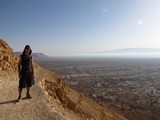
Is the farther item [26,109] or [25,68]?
[25,68]

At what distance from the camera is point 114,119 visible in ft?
78.3

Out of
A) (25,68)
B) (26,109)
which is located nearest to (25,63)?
(25,68)

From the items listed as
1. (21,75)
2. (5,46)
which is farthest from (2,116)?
(5,46)

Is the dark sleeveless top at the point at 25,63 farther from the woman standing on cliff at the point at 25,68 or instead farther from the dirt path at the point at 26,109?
the dirt path at the point at 26,109

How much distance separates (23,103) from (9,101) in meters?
0.79

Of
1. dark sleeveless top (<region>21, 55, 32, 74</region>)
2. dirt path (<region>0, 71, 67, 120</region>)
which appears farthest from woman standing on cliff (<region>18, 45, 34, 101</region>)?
dirt path (<region>0, 71, 67, 120</region>)

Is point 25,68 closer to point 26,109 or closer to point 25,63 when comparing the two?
Answer: point 25,63

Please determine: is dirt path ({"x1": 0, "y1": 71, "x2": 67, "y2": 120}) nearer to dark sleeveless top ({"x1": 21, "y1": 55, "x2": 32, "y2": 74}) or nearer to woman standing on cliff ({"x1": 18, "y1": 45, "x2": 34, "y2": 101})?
woman standing on cliff ({"x1": 18, "y1": 45, "x2": 34, "y2": 101})

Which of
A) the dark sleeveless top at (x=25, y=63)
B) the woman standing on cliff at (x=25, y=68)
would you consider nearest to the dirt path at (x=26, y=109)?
the woman standing on cliff at (x=25, y=68)

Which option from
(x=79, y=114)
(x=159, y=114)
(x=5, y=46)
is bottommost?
(x=159, y=114)

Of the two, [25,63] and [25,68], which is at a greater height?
[25,63]

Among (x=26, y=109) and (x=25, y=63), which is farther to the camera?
(x=25, y=63)

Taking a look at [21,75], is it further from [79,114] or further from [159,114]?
[159,114]

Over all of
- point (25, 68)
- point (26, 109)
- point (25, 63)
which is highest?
point (25, 63)
